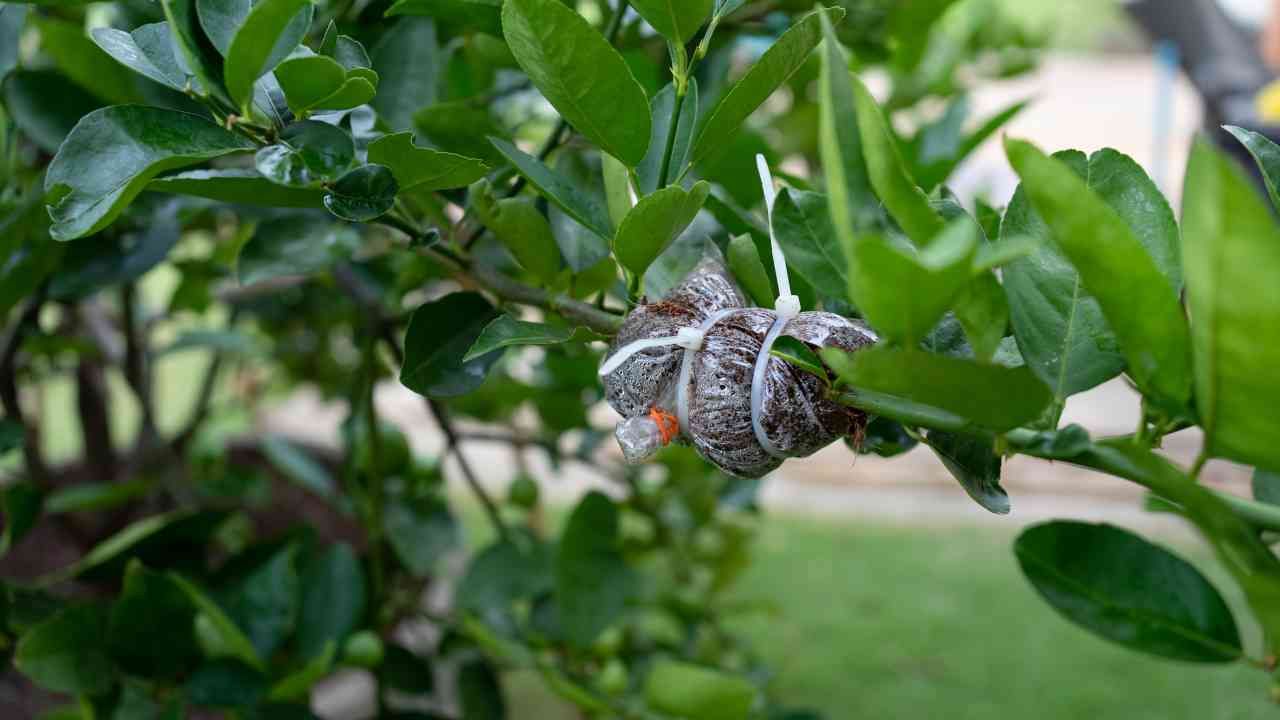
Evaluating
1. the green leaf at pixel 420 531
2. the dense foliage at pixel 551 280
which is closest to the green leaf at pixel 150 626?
the dense foliage at pixel 551 280

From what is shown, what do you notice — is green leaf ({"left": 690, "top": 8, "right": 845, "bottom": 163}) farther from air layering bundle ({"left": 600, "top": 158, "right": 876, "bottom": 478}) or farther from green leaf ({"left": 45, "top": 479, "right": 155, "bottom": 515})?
green leaf ({"left": 45, "top": 479, "right": 155, "bottom": 515})

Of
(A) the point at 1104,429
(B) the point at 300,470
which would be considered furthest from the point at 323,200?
(A) the point at 1104,429

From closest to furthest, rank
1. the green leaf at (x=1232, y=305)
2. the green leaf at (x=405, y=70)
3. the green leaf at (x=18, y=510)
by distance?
1. the green leaf at (x=1232, y=305)
2. the green leaf at (x=405, y=70)
3. the green leaf at (x=18, y=510)

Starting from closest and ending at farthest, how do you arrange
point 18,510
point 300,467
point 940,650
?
point 18,510 < point 300,467 < point 940,650

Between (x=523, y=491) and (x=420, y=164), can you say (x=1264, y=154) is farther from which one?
(x=523, y=491)

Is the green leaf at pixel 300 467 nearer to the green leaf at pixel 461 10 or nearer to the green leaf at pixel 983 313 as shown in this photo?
the green leaf at pixel 461 10

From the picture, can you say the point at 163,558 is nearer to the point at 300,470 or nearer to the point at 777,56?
the point at 300,470

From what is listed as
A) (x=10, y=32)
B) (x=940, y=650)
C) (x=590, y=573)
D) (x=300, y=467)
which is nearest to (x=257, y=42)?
(x=10, y=32)
